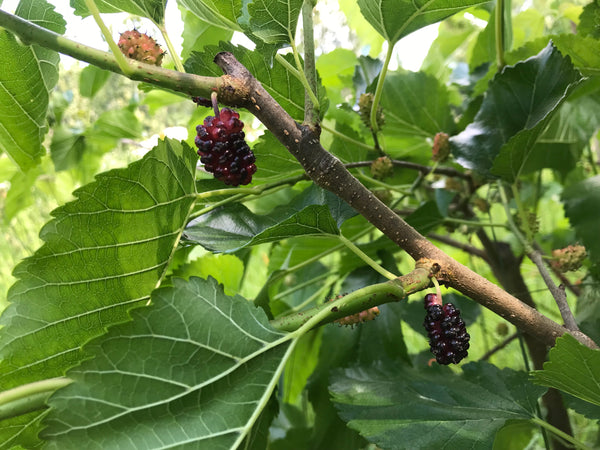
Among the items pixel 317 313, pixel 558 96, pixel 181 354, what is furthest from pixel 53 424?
pixel 558 96

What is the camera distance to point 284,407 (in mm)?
886

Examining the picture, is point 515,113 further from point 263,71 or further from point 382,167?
point 263,71

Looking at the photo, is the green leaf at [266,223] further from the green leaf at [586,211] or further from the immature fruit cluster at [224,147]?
the green leaf at [586,211]

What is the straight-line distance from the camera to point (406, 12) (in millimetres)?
479

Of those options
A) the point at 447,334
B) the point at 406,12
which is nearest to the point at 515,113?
the point at 406,12

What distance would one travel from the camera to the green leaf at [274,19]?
421 millimetres

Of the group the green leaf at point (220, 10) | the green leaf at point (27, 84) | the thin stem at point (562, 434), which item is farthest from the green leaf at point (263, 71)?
the thin stem at point (562, 434)

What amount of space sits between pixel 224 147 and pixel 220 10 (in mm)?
140

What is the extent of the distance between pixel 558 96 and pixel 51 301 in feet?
1.73

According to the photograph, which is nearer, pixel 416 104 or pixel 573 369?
pixel 573 369

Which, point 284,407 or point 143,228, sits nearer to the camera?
point 143,228

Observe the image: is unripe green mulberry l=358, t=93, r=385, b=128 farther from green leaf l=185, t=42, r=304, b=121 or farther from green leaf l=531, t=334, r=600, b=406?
green leaf l=531, t=334, r=600, b=406

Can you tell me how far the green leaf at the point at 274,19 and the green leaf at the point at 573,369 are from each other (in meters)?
0.33

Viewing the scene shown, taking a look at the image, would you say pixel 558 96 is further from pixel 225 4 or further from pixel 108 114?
pixel 108 114
